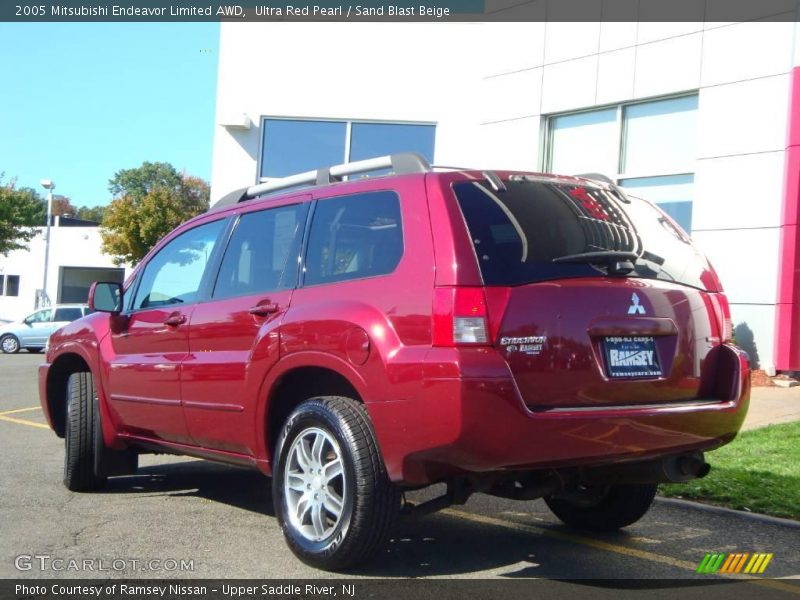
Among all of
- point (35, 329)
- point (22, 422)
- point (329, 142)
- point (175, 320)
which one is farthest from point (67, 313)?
point (175, 320)

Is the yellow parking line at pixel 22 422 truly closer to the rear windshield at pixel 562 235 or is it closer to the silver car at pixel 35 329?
the rear windshield at pixel 562 235

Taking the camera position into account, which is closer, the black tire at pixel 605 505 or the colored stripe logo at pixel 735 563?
the colored stripe logo at pixel 735 563

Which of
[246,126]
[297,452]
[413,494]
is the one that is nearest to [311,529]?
[297,452]

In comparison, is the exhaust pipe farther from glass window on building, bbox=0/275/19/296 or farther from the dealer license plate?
glass window on building, bbox=0/275/19/296

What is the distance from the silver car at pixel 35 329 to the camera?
27.2m

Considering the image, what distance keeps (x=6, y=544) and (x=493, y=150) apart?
12.5 meters

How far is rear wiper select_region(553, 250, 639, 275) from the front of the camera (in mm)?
4219

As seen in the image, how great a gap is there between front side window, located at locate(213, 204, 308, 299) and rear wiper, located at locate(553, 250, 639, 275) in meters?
1.54

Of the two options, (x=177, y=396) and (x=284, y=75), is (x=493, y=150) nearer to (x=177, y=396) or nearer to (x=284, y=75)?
(x=284, y=75)

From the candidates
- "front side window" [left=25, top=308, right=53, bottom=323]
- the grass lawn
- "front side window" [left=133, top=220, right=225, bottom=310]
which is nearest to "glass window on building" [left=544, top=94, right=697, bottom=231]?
the grass lawn

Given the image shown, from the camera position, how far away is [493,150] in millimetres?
16125

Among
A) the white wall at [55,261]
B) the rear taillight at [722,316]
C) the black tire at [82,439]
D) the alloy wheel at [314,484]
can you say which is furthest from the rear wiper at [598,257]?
the white wall at [55,261]

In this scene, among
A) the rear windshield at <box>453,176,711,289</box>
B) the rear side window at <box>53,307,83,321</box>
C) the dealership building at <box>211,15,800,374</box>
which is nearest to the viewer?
the rear windshield at <box>453,176,711,289</box>

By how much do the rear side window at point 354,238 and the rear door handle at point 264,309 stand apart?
0.23m
